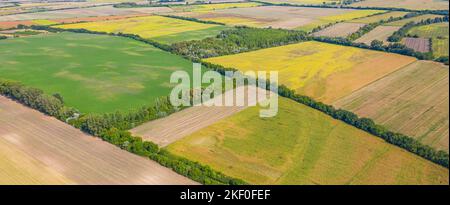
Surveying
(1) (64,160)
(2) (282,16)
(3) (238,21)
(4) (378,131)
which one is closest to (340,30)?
(2) (282,16)

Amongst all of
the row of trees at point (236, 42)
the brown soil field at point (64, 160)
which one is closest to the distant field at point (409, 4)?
the row of trees at point (236, 42)

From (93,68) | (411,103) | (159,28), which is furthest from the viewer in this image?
(159,28)

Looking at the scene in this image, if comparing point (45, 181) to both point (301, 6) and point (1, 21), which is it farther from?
point (301, 6)

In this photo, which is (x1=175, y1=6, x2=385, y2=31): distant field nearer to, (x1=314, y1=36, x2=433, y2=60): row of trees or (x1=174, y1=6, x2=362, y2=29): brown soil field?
(x1=174, y1=6, x2=362, y2=29): brown soil field

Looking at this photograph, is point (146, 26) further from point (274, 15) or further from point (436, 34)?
point (436, 34)

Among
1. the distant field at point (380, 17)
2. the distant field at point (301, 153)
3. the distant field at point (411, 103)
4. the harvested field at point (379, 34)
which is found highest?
the distant field at point (380, 17)

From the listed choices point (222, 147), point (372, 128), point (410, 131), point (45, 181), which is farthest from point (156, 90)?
point (410, 131)

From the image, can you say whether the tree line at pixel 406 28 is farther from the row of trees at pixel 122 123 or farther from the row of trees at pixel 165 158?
the row of trees at pixel 165 158
